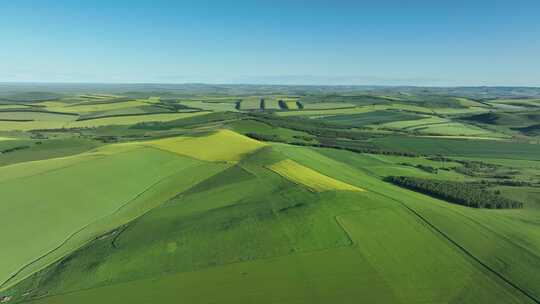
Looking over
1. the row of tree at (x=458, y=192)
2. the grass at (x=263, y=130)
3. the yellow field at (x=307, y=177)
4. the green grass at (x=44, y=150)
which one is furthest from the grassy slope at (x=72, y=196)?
the grass at (x=263, y=130)

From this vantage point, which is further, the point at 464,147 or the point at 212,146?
the point at 464,147

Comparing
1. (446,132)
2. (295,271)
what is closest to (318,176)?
(295,271)

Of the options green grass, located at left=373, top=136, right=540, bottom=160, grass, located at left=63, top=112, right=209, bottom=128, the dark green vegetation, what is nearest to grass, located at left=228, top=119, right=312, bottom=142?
green grass, located at left=373, top=136, right=540, bottom=160

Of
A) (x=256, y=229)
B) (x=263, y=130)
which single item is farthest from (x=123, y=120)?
(x=256, y=229)

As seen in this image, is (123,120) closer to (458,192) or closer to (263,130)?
(263,130)

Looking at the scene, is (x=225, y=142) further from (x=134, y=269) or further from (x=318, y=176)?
(x=134, y=269)

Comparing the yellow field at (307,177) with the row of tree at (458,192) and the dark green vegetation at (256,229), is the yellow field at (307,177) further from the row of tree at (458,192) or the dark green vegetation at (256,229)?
the row of tree at (458,192)
